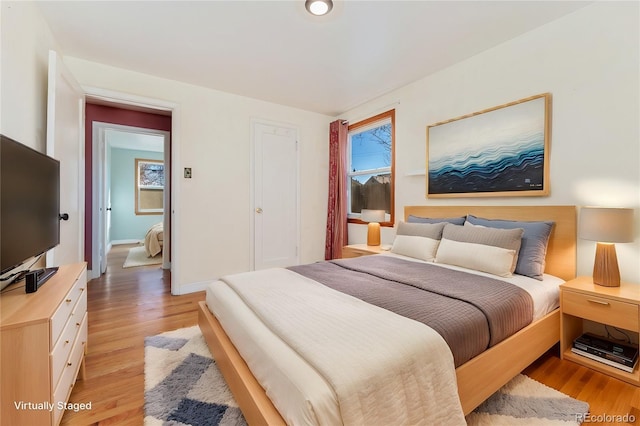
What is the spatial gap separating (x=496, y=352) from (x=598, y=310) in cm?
90

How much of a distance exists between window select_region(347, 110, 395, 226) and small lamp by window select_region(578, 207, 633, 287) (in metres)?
1.94

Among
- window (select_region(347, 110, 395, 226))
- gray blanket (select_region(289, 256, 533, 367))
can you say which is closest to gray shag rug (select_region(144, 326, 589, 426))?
gray blanket (select_region(289, 256, 533, 367))

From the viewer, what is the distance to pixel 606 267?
180cm

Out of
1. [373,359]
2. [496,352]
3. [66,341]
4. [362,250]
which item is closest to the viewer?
[373,359]

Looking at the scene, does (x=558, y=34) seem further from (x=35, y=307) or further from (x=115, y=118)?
(x=115, y=118)

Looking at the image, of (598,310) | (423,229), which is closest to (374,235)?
(423,229)

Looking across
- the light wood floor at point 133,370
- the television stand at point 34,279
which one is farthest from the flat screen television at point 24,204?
the light wood floor at point 133,370

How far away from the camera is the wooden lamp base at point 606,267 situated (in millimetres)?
1789

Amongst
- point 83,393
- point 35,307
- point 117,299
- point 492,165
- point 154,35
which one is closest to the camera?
point 35,307

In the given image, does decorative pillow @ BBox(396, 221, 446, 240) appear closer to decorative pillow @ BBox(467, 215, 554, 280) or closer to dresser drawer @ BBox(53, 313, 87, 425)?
decorative pillow @ BBox(467, 215, 554, 280)

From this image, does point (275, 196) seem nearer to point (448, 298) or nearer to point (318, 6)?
point (318, 6)

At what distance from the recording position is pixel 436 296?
61.6 inches

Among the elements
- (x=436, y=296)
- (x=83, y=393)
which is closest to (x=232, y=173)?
(x=83, y=393)

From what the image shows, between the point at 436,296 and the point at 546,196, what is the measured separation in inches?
59.1
